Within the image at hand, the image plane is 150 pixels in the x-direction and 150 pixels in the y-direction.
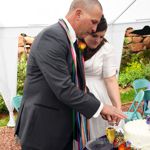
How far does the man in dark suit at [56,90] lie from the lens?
1.71 m

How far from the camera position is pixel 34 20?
16.2ft

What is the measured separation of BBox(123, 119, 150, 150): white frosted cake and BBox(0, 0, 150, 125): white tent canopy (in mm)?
3131

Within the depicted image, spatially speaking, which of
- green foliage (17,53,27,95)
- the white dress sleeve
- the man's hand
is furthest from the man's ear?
green foliage (17,53,27,95)

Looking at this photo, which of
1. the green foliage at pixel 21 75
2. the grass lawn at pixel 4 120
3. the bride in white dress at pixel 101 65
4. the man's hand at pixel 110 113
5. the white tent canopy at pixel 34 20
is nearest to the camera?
the man's hand at pixel 110 113

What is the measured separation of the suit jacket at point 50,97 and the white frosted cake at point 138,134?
23 centimetres

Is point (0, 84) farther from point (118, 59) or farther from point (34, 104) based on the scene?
point (34, 104)

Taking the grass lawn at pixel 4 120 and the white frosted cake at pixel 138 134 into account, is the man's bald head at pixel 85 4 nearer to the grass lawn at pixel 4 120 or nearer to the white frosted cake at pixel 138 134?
the white frosted cake at pixel 138 134

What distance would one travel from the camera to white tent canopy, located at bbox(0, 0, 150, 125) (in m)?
4.66

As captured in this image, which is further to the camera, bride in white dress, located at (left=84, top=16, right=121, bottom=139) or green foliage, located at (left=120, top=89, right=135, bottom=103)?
green foliage, located at (left=120, top=89, right=135, bottom=103)

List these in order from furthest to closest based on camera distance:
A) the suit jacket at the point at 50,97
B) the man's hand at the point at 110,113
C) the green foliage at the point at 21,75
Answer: the green foliage at the point at 21,75, the man's hand at the point at 110,113, the suit jacket at the point at 50,97

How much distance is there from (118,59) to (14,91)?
6.80 feet

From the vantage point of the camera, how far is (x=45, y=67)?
5.58 ft

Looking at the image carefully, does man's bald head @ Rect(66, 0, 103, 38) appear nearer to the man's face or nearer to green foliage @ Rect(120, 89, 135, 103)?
the man's face

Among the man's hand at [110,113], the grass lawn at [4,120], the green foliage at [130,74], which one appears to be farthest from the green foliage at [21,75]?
the man's hand at [110,113]
